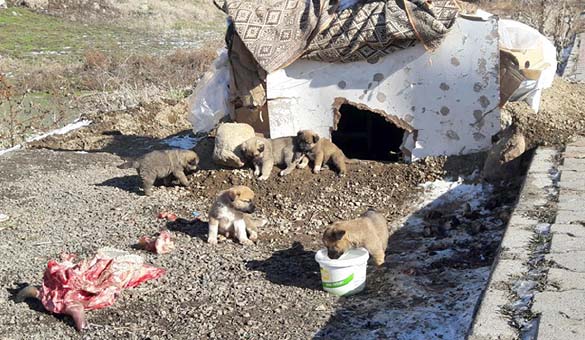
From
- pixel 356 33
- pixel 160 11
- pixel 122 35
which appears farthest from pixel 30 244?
pixel 160 11

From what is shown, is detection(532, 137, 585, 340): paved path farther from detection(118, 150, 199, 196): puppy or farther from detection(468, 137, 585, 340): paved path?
detection(118, 150, 199, 196): puppy

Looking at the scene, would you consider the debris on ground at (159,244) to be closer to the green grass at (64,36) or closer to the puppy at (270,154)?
the puppy at (270,154)

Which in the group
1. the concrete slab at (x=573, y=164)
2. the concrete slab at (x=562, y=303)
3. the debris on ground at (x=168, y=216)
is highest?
the concrete slab at (x=562, y=303)

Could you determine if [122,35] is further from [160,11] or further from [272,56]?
[272,56]

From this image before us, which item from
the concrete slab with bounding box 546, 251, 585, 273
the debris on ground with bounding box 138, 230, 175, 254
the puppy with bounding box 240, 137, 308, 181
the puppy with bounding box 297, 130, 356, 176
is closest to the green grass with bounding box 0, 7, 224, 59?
the puppy with bounding box 240, 137, 308, 181

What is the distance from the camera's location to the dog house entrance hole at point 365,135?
1148cm

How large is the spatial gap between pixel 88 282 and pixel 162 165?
3.21 metres

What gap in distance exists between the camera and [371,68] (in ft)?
33.1

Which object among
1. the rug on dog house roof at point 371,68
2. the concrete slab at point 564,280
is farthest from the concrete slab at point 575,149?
the concrete slab at point 564,280

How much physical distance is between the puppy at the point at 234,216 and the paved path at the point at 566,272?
3.07 metres

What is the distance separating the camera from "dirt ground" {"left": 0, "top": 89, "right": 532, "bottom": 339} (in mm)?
6418

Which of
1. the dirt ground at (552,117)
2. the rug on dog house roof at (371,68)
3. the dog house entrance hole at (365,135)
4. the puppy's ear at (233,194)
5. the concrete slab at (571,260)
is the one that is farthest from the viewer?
the dog house entrance hole at (365,135)

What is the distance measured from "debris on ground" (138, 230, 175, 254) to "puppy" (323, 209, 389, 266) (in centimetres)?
200

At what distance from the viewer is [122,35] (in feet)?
98.6
